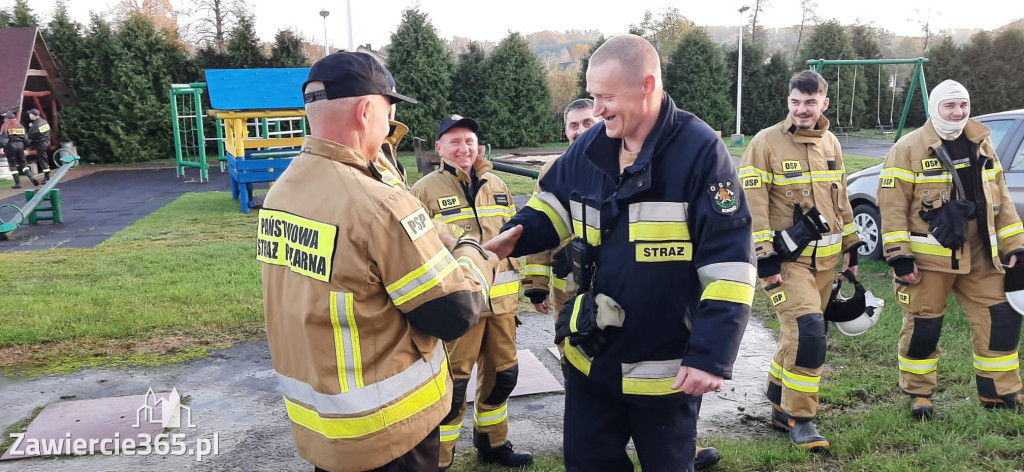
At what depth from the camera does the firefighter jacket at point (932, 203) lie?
173 inches

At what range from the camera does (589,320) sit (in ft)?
8.49

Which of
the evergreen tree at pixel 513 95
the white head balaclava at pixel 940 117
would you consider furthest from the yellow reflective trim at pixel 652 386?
the evergreen tree at pixel 513 95

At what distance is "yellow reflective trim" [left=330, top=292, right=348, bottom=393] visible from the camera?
2191 mm

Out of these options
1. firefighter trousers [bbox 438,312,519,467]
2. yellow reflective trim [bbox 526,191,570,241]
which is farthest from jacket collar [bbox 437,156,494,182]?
yellow reflective trim [bbox 526,191,570,241]

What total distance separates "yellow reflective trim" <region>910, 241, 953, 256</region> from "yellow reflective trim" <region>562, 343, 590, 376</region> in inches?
110

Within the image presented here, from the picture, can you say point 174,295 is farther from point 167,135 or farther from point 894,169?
point 167,135

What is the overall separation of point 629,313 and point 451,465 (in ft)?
6.56

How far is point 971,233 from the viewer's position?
4414mm

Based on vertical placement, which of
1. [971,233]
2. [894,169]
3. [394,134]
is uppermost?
[394,134]

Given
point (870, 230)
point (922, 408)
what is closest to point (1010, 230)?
point (922, 408)

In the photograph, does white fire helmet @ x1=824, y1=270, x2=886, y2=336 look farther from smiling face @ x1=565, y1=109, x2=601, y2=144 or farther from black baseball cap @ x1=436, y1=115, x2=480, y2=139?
black baseball cap @ x1=436, y1=115, x2=480, y2=139

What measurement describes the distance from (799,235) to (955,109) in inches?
51.0

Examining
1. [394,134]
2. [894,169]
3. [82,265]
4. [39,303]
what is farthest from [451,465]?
[82,265]

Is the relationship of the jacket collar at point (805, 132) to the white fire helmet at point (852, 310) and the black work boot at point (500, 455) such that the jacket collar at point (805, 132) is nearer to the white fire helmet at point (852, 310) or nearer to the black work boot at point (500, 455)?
the white fire helmet at point (852, 310)
